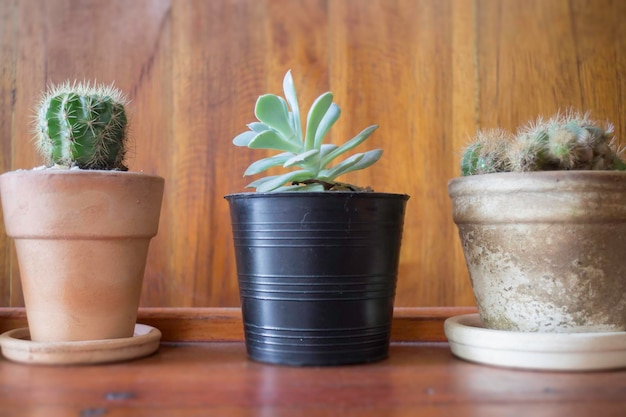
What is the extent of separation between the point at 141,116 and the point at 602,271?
2.55 ft

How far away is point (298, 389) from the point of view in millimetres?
695

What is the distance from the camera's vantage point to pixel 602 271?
2.60 ft

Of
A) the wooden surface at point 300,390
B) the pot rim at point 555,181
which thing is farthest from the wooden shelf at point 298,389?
the pot rim at point 555,181

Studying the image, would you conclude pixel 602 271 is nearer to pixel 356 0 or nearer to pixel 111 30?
pixel 356 0

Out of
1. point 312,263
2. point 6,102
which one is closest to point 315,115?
point 312,263

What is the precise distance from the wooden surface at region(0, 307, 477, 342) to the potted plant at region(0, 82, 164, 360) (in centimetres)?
13

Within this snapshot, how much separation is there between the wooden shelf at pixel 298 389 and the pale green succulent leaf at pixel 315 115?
0.99ft

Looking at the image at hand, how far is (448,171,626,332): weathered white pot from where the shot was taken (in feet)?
2.58

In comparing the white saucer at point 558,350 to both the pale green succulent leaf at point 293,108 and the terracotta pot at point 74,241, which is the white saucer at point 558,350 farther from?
the terracotta pot at point 74,241

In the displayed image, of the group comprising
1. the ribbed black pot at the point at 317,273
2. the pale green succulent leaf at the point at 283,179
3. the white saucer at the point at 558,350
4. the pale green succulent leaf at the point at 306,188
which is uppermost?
the pale green succulent leaf at the point at 283,179

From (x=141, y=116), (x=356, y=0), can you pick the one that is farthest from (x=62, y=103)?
(x=356, y=0)

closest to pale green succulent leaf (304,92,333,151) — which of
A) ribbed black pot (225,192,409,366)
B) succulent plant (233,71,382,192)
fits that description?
succulent plant (233,71,382,192)

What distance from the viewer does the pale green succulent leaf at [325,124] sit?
874 millimetres

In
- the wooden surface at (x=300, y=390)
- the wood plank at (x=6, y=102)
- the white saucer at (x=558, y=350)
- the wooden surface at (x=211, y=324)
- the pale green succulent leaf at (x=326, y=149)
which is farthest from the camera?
the wood plank at (x=6, y=102)
